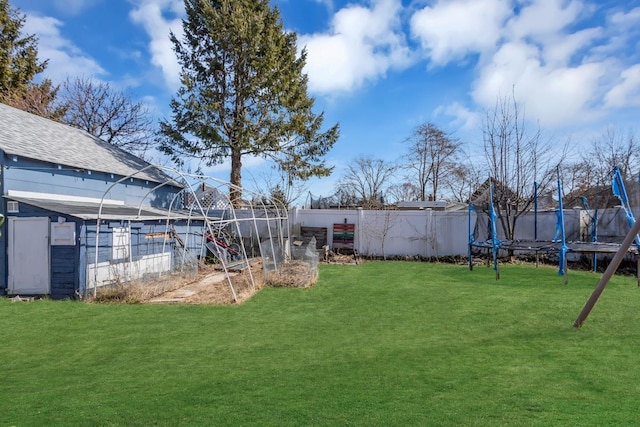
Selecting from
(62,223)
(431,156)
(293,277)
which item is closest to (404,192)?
(431,156)

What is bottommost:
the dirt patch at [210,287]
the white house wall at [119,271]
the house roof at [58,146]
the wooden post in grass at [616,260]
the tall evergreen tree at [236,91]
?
the dirt patch at [210,287]

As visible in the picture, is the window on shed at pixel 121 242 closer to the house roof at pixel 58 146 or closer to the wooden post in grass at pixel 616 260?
the house roof at pixel 58 146

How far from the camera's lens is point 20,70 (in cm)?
2092

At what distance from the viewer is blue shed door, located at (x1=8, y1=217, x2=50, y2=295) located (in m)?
9.23

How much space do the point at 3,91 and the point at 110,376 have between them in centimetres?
2127

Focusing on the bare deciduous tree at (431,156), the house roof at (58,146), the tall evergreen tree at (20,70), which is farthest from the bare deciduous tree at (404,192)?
the tall evergreen tree at (20,70)

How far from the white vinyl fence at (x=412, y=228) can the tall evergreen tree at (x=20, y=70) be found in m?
14.0

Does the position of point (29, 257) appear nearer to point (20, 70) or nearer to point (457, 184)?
point (20, 70)

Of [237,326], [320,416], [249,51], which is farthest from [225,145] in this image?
[320,416]

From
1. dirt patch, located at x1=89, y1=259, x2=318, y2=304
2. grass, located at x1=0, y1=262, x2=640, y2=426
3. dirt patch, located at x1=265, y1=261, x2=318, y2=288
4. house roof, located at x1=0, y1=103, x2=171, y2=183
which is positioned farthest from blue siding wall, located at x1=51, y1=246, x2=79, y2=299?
dirt patch, located at x1=265, y1=261, x2=318, y2=288

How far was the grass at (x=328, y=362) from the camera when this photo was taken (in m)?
3.33

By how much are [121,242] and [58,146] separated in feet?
14.5

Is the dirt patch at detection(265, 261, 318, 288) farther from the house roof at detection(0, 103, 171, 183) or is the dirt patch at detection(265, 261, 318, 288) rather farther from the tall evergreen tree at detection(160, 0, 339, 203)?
the tall evergreen tree at detection(160, 0, 339, 203)

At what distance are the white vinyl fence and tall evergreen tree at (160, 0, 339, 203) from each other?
11.3 ft
